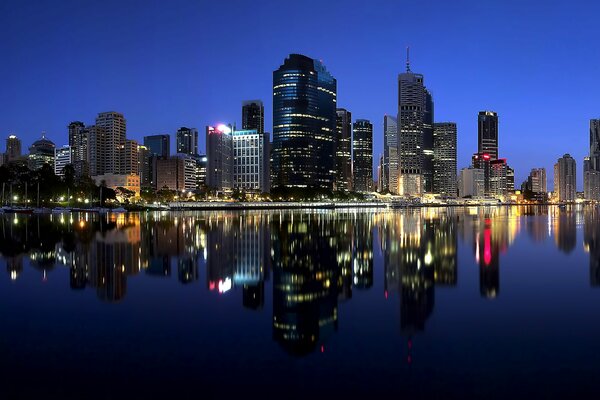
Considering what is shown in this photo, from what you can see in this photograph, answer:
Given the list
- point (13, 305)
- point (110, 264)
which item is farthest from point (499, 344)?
point (110, 264)

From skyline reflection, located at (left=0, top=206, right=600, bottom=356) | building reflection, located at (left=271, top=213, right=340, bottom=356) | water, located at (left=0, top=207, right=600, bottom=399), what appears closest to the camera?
water, located at (left=0, top=207, right=600, bottom=399)

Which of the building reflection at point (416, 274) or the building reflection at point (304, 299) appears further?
the building reflection at point (416, 274)

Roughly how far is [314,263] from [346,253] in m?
4.93

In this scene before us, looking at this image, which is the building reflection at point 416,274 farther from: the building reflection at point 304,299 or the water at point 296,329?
the building reflection at point 304,299

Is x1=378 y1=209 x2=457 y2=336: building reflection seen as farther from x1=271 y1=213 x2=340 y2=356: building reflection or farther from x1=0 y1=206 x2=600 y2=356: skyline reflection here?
x1=271 y1=213 x2=340 y2=356: building reflection

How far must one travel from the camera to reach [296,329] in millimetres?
12000

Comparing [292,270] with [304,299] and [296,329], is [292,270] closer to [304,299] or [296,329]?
[304,299]

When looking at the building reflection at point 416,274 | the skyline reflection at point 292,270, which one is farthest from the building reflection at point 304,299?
the building reflection at point 416,274

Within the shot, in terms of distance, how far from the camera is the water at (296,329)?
8406mm

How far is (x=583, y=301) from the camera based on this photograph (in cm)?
1575

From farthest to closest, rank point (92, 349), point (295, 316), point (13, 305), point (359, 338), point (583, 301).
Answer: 1. point (583, 301)
2. point (13, 305)
3. point (295, 316)
4. point (359, 338)
5. point (92, 349)

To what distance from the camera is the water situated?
8406 millimetres

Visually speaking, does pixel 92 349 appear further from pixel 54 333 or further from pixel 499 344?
pixel 499 344

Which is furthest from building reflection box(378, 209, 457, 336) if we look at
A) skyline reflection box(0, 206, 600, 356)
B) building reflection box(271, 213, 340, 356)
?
building reflection box(271, 213, 340, 356)
